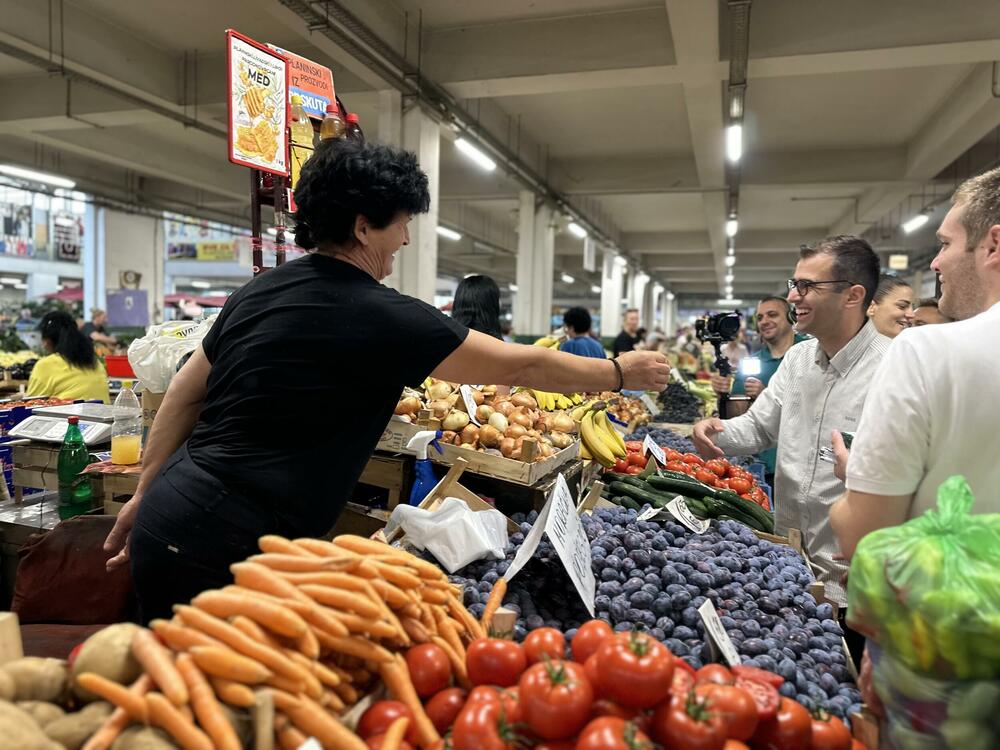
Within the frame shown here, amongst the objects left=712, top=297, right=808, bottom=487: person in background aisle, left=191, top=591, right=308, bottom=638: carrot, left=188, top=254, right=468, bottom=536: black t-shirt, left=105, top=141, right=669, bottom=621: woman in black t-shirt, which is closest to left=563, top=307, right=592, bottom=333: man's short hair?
left=712, top=297, right=808, bottom=487: person in background aisle

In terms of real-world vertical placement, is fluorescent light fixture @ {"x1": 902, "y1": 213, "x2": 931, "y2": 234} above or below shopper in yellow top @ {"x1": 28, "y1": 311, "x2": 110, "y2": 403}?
above

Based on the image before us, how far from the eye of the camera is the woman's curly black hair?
1748 mm

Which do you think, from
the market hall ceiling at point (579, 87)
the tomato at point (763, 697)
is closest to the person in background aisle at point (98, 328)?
the market hall ceiling at point (579, 87)

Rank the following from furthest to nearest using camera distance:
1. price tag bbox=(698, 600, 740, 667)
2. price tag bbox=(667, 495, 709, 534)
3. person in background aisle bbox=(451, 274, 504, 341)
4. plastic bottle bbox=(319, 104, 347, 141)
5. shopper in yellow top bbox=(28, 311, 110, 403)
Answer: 1. shopper in yellow top bbox=(28, 311, 110, 403)
2. person in background aisle bbox=(451, 274, 504, 341)
3. plastic bottle bbox=(319, 104, 347, 141)
4. price tag bbox=(667, 495, 709, 534)
5. price tag bbox=(698, 600, 740, 667)

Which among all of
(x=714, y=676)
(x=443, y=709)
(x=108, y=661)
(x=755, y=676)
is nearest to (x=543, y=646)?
(x=443, y=709)

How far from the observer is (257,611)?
1.19m

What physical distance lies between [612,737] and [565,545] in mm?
849

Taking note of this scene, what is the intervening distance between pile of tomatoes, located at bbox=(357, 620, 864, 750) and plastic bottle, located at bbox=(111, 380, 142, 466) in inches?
102

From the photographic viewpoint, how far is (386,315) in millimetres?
1714

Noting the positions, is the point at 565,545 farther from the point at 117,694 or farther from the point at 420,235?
the point at 420,235

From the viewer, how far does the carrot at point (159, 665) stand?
3.54ft

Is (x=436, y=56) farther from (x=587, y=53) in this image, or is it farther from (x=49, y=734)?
(x=49, y=734)

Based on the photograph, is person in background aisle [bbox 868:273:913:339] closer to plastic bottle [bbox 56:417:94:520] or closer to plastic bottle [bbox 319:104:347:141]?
plastic bottle [bbox 319:104:347:141]

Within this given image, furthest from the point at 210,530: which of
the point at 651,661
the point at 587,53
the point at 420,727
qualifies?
the point at 587,53
